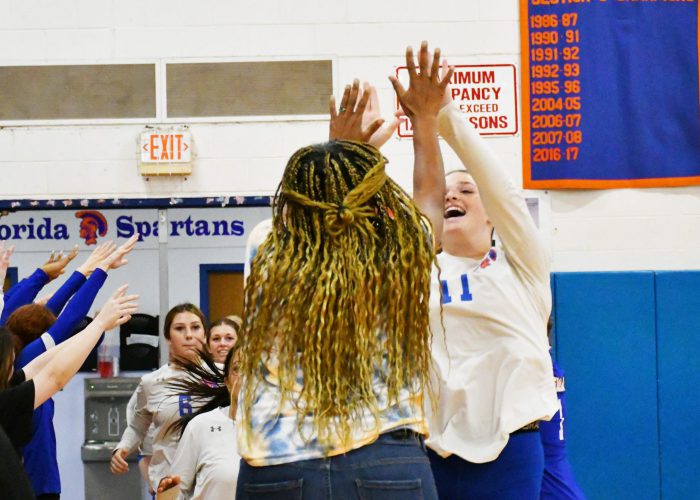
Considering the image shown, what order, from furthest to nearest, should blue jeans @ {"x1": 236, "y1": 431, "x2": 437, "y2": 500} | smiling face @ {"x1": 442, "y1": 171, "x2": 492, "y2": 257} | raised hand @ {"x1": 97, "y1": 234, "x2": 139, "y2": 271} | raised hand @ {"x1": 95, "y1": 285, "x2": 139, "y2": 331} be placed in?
raised hand @ {"x1": 97, "y1": 234, "x2": 139, "y2": 271} < raised hand @ {"x1": 95, "y1": 285, "x2": 139, "y2": 331} < smiling face @ {"x1": 442, "y1": 171, "x2": 492, "y2": 257} < blue jeans @ {"x1": 236, "y1": 431, "x2": 437, "y2": 500}

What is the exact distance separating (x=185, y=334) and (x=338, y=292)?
163 inches

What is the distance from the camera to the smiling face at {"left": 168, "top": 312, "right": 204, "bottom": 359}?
Answer: 6.27 metres

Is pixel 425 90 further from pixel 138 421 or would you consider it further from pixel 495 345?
pixel 138 421

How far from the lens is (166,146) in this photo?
7777 millimetres

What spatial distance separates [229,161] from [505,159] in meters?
1.91

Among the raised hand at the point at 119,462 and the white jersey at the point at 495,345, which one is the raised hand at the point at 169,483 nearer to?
the white jersey at the point at 495,345

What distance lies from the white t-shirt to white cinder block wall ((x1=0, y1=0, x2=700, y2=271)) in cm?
334

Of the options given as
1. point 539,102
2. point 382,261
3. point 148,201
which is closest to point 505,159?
point 539,102

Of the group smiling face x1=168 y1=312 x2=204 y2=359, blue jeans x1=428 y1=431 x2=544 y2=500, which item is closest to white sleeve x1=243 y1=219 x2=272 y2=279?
blue jeans x1=428 y1=431 x2=544 y2=500

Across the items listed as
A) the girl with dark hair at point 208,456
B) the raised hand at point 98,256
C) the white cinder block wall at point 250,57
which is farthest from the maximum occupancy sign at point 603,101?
the girl with dark hair at point 208,456

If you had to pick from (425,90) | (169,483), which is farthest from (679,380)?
(425,90)

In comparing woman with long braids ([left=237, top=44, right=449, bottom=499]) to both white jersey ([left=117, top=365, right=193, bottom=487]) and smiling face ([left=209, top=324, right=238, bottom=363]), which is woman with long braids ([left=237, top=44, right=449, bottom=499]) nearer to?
white jersey ([left=117, top=365, right=193, bottom=487])

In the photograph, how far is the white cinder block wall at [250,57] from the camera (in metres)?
7.82

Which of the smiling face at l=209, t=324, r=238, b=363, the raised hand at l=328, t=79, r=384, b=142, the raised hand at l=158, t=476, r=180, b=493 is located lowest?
the raised hand at l=158, t=476, r=180, b=493
